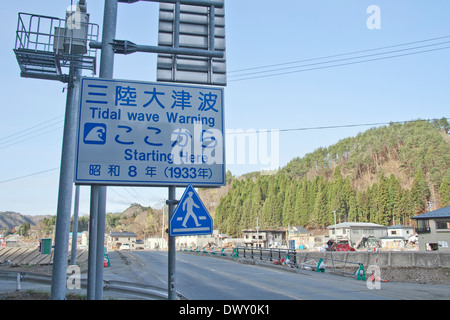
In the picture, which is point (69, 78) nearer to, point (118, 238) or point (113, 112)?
point (113, 112)

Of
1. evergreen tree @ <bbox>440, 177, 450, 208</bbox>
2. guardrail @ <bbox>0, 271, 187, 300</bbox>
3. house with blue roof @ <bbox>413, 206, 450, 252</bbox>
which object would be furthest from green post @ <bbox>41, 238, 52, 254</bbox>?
evergreen tree @ <bbox>440, 177, 450, 208</bbox>

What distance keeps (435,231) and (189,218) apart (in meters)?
45.0

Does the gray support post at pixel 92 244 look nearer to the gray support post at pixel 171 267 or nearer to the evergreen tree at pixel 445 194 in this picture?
the gray support post at pixel 171 267

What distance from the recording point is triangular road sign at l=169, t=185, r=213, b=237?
4.90 m

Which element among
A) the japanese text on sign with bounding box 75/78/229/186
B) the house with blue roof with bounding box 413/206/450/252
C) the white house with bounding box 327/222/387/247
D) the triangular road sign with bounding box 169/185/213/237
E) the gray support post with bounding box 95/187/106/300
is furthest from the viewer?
the white house with bounding box 327/222/387/247

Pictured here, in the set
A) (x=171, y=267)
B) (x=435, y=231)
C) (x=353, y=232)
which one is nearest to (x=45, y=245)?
(x=171, y=267)

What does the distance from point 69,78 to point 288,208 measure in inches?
4553

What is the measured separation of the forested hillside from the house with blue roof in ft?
186

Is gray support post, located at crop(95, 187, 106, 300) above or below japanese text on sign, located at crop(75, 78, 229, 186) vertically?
below

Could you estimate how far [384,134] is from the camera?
18050 centimetres

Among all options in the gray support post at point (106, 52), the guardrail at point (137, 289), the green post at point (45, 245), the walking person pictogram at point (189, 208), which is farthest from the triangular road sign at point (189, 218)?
the green post at point (45, 245)

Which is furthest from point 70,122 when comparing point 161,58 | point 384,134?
point 384,134

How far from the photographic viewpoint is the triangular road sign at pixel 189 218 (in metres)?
4.90

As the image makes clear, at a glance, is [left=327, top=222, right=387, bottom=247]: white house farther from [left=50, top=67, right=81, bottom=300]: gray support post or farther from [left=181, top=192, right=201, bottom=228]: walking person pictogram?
[left=181, top=192, right=201, bottom=228]: walking person pictogram
